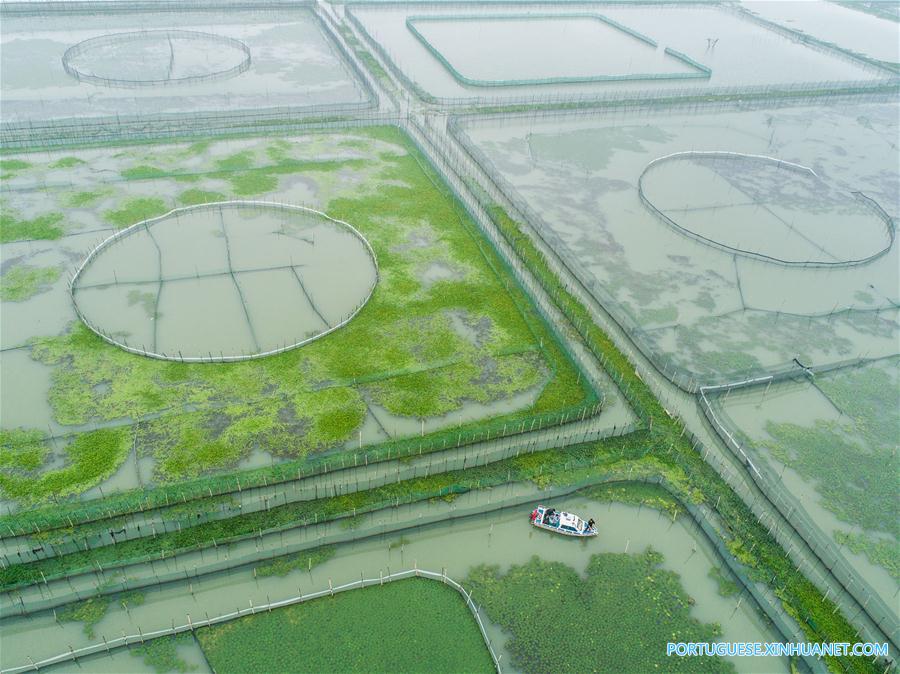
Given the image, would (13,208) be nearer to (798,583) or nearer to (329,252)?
(329,252)

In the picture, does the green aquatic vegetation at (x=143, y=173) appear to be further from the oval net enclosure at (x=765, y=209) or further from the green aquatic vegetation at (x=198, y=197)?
the oval net enclosure at (x=765, y=209)

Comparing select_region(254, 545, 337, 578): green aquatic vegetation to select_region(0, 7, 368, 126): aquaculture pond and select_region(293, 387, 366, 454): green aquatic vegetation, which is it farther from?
select_region(0, 7, 368, 126): aquaculture pond

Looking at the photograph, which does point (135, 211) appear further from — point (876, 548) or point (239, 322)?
point (876, 548)

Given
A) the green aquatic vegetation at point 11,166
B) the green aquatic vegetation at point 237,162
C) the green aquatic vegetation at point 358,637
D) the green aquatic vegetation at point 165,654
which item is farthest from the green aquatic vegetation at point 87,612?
the green aquatic vegetation at point 11,166

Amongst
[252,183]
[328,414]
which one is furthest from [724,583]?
[252,183]

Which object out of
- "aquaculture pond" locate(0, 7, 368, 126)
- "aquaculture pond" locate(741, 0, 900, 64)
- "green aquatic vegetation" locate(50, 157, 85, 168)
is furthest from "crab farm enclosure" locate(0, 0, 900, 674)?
"aquaculture pond" locate(741, 0, 900, 64)
